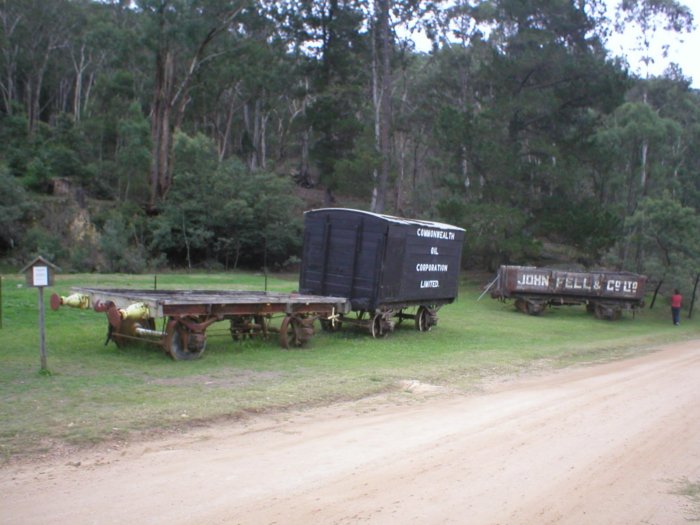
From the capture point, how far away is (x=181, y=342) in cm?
1370

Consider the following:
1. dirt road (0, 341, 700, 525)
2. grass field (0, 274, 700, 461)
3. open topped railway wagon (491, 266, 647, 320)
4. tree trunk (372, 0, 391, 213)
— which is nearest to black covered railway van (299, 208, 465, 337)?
grass field (0, 274, 700, 461)

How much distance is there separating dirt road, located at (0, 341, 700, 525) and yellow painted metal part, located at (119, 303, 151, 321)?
169 inches

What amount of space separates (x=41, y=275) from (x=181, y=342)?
11.1ft

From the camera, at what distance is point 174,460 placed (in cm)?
726

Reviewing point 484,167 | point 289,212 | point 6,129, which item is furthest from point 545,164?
point 6,129

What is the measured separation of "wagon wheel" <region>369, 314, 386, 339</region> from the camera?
62.5 feet

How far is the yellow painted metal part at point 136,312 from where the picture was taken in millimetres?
12727

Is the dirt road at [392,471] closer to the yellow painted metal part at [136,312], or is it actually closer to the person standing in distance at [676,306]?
the yellow painted metal part at [136,312]

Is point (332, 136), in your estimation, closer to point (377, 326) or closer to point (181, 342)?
point (377, 326)

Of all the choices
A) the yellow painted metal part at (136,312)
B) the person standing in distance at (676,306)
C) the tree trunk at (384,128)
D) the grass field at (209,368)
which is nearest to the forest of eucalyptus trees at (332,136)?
the tree trunk at (384,128)

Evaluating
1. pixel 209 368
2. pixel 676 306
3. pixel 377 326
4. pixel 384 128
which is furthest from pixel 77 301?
pixel 384 128

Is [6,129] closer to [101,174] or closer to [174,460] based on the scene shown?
[101,174]

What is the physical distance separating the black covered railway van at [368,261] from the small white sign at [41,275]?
901 cm

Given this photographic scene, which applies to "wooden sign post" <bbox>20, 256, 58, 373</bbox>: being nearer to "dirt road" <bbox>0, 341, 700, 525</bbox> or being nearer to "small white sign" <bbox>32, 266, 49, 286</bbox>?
"small white sign" <bbox>32, 266, 49, 286</bbox>
